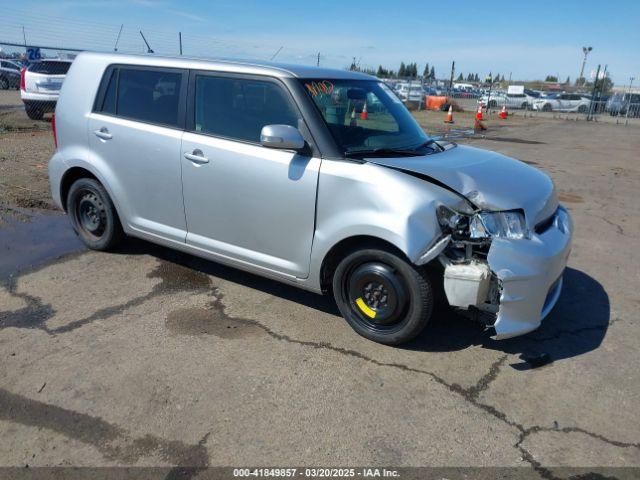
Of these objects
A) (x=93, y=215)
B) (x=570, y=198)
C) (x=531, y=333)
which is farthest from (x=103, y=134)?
(x=570, y=198)

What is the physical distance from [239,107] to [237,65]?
1.06 feet

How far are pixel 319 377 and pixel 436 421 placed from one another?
2.51 feet

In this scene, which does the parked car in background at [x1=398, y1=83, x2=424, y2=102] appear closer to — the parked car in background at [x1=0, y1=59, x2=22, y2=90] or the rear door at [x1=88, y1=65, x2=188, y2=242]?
the parked car in background at [x1=0, y1=59, x2=22, y2=90]

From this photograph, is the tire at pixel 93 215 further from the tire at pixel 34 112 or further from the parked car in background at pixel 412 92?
the parked car in background at pixel 412 92

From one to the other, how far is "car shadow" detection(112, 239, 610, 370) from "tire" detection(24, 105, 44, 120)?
1158 centimetres

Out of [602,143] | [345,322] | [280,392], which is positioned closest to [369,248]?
[345,322]

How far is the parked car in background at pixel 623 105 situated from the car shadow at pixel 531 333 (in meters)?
35.6

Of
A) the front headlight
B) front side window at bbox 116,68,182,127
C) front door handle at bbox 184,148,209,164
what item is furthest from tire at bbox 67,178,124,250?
the front headlight

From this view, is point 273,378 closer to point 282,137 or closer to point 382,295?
point 382,295

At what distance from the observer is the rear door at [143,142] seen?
4227 millimetres

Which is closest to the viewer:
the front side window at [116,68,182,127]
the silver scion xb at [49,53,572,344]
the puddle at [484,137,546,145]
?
A: the silver scion xb at [49,53,572,344]

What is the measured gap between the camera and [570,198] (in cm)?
841

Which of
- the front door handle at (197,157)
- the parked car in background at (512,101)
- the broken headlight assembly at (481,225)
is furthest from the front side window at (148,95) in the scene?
the parked car in background at (512,101)

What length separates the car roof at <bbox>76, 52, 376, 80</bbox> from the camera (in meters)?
3.85
